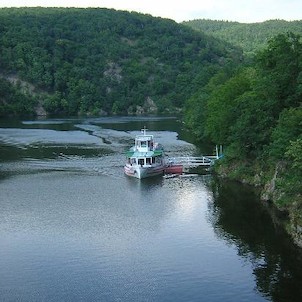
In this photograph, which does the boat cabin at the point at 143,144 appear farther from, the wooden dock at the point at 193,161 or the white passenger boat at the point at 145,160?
the wooden dock at the point at 193,161

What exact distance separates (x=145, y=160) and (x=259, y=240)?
3112cm

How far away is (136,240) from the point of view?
152 ft

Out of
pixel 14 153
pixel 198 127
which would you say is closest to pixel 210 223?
pixel 14 153

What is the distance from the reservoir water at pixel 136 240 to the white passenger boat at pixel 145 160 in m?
1.73

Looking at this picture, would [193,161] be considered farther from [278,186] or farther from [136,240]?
[136,240]

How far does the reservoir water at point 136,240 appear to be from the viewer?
3659 cm

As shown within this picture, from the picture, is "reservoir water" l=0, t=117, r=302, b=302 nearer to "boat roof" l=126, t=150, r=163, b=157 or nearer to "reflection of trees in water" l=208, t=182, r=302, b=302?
"reflection of trees in water" l=208, t=182, r=302, b=302

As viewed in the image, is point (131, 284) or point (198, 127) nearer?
point (131, 284)

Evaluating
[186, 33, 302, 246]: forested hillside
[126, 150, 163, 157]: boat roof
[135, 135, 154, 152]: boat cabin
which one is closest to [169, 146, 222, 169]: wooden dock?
[126, 150, 163, 157]: boat roof

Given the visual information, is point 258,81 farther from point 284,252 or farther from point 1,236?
point 1,236

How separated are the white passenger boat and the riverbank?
832 cm

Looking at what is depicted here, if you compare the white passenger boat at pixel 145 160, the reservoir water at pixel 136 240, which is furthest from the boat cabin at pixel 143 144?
the reservoir water at pixel 136 240

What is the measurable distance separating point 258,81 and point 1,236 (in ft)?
123

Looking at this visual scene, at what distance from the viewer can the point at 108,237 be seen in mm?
46812
